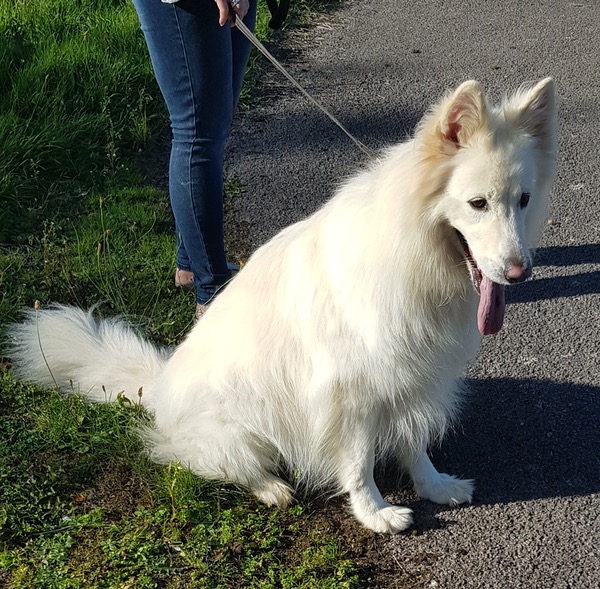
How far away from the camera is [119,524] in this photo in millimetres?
2996

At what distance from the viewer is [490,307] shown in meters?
2.68

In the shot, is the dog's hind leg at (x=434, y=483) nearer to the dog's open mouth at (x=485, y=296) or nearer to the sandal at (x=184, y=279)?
the dog's open mouth at (x=485, y=296)

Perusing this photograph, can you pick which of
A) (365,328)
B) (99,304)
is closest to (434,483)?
(365,328)

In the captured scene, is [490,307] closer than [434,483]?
Yes

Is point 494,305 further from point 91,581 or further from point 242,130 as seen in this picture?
point 242,130

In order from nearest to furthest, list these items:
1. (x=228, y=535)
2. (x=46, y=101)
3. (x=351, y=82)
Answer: (x=228, y=535)
(x=46, y=101)
(x=351, y=82)

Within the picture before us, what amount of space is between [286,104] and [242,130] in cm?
56

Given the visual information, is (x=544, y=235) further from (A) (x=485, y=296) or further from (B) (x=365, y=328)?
(B) (x=365, y=328)

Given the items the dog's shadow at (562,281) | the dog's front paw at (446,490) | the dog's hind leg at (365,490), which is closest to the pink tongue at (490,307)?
the dog's hind leg at (365,490)

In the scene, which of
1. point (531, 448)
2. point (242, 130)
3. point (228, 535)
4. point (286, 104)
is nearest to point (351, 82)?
point (286, 104)

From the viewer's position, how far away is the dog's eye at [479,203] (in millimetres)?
2422

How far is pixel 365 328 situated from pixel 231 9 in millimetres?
1397

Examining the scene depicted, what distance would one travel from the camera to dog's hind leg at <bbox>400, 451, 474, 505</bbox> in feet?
10.2

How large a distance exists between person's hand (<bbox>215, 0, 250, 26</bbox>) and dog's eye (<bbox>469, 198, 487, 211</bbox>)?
127 cm
